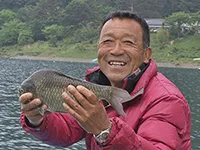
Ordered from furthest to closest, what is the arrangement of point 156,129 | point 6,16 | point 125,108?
point 6,16 < point 125,108 < point 156,129

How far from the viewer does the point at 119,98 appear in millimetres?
2631

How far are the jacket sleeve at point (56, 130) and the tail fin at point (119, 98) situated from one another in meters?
0.88

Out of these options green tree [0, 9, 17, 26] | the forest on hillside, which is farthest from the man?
green tree [0, 9, 17, 26]

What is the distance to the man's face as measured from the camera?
3.04 metres

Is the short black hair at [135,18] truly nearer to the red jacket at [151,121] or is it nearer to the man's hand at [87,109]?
the red jacket at [151,121]

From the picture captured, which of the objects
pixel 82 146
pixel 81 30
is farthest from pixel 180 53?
pixel 82 146

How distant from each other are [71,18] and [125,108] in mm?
109507

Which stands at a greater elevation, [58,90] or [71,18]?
[58,90]

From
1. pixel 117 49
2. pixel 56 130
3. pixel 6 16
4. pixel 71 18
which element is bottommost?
pixel 6 16

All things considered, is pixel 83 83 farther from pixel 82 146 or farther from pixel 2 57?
pixel 2 57

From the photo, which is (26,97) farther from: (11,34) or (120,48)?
(11,34)

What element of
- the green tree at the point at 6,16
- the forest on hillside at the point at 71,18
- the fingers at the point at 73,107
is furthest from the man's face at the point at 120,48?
the green tree at the point at 6,16

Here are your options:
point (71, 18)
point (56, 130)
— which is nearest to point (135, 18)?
point (56, 130)

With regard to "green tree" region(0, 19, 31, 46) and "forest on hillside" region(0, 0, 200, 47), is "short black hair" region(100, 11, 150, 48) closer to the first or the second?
"forest on hillside" region(0, 0, 200, 47)
